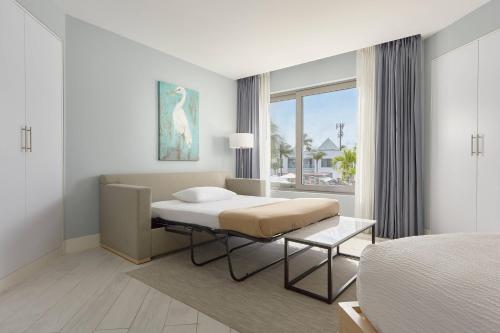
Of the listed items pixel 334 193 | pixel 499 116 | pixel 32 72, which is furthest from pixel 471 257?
pixel 334 193

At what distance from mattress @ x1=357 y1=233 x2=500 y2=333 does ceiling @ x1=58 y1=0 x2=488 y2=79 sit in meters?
2.46

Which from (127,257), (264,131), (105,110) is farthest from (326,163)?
(105,110)

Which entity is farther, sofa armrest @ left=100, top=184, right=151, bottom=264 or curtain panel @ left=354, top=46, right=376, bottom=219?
curtain panel @ left=354, top=46, right=376, bottom=219

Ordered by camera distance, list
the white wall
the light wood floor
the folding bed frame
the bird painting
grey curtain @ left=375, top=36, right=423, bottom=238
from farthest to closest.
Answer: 1. the white wall
2. the bird painting
3. grey curtain @ left=375, top=36, right=423, bottom=238
4. the folding bed frame
5. the light wood floor

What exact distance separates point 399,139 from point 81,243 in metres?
3.98

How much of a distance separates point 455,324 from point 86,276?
2.58m

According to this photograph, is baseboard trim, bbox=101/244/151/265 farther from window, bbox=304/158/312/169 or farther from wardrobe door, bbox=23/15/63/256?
window, bbox=304/158/312/169

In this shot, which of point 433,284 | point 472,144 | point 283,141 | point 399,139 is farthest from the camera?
point 283,141

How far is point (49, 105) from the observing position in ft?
8.46

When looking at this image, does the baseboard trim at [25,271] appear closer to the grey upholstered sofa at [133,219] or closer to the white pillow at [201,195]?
the grey upholstered sofa at [133,219]

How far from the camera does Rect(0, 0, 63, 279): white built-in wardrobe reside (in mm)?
2076

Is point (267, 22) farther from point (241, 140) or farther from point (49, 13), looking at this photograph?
point (49, 13)

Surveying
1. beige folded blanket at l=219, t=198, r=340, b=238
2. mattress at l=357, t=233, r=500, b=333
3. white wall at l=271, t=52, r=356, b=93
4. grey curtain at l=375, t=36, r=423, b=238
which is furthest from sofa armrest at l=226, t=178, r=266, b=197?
mattress at l=357, t=233, r=500, b=333

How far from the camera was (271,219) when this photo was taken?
2.11 meters
